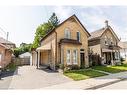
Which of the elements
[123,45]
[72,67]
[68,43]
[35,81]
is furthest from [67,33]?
[123,45]

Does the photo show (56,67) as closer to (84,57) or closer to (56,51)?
(56,51)

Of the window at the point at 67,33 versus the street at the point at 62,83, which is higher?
the window at the point at 67,33

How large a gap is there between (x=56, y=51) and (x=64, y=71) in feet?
13.3

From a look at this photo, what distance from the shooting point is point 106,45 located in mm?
32844

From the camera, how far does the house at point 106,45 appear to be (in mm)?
31500

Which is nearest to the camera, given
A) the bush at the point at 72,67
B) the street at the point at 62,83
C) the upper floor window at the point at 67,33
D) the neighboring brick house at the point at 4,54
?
the street at the point at 62,83

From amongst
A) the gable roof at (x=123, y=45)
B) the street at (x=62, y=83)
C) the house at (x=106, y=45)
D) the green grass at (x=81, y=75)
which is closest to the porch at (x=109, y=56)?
the house at (x=106, y=45)

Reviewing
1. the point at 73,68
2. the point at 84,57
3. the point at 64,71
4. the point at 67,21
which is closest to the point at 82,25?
the point at 67,21

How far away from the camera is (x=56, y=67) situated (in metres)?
22.1

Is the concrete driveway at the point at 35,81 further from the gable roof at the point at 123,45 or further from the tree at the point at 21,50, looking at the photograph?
the gable roof at the point at 123,45

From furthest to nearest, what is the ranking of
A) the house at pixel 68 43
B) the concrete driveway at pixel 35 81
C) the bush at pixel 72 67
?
the house at pixel 68 43, the bush at pixel 72 67, the concrete driveway at pixel 35 81

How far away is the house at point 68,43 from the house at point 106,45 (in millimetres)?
6450

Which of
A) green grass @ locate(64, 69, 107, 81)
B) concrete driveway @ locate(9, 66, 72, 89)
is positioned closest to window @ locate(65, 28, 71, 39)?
green grass @ locate(64, 69, 107, 81)

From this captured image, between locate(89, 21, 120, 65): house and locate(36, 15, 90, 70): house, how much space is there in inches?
254
